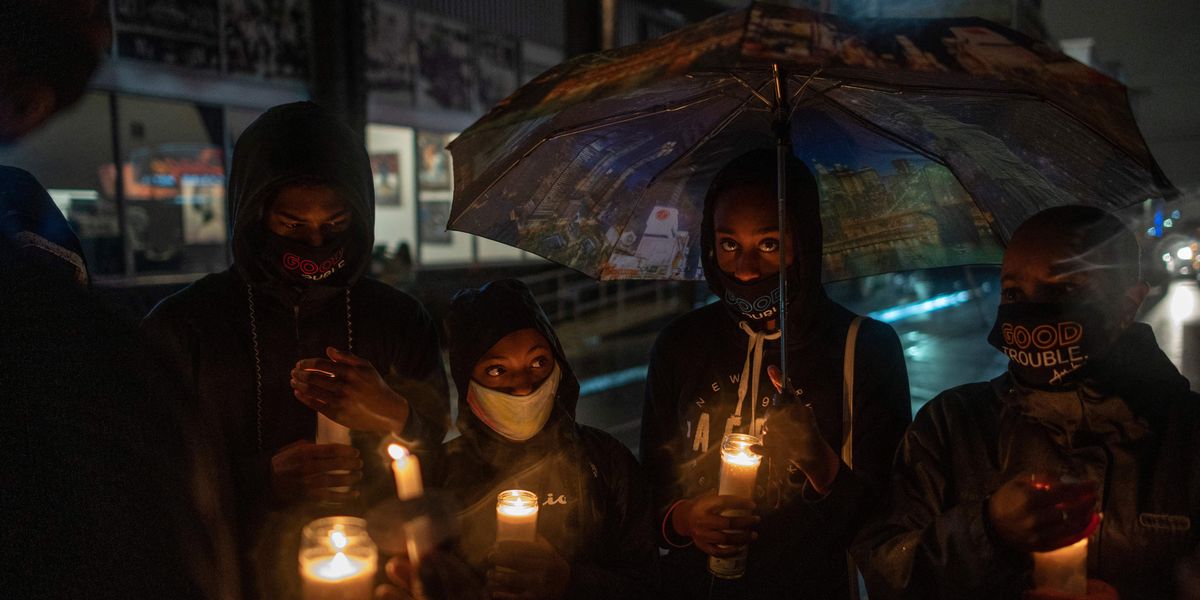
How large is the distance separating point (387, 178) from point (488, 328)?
1485cm

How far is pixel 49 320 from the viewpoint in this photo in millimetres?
759

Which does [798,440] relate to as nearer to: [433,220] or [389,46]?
[389,46]

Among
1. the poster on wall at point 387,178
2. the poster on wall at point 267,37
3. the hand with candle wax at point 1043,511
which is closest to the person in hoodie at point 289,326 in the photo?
the hand with candle wax at point 1043,511

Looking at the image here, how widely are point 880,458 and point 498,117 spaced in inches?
62.9

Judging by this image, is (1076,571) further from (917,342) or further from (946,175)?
(917,342)

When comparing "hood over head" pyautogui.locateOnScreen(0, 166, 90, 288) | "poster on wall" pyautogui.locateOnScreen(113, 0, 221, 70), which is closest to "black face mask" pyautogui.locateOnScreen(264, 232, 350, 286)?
"hood over head" pyautogui.locateOnScreen(0, 166, 90, 288)

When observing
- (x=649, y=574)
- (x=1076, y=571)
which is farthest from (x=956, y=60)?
(x=649, y=574)

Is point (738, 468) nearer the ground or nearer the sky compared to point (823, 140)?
nearer the ground

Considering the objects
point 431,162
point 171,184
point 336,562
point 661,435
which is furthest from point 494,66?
point 336,562

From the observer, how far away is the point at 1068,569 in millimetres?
1843

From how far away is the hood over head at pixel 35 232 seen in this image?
782 millimetres

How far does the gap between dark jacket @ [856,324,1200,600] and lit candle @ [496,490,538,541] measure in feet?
3.20

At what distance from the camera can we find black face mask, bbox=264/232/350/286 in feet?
8.80

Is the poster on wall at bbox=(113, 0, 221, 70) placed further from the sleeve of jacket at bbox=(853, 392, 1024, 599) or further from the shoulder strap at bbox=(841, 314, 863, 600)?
the sleeve of jacket at bbox=(853, 392, 1024, 599)
